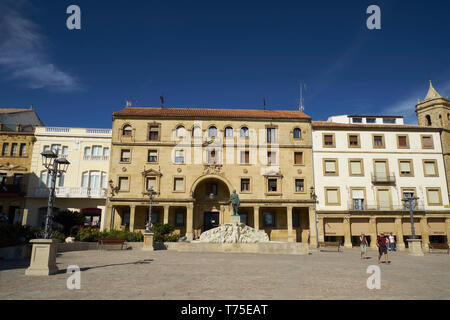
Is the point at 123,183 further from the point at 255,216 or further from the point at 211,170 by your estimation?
the point at 255,216

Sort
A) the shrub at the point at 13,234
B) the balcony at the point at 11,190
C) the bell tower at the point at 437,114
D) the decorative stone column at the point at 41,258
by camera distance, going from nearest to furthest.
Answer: the decorative stone column at the point at 41,258, the shrub at the point at 13,234, the balcony at the point at 11,190, the bell tower at the point at 437,114

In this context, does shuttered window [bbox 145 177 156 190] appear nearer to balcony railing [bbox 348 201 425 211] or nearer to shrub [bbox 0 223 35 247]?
shrub [bbox 0 223 35 247]

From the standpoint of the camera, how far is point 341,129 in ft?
114

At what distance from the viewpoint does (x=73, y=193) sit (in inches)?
1281

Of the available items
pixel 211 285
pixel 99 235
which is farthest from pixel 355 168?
pixel 211 285

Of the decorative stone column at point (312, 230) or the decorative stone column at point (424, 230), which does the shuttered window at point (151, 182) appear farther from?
the decorative stone column at point (424, 230)

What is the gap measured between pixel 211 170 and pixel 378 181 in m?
18.3

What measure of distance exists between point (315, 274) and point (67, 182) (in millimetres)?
30220

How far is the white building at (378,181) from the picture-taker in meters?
32.4

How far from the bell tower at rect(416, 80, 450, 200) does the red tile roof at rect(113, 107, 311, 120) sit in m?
15.7

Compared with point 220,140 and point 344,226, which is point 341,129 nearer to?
point 344,226

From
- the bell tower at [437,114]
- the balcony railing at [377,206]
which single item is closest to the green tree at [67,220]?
the balcony railing at [377,206]
